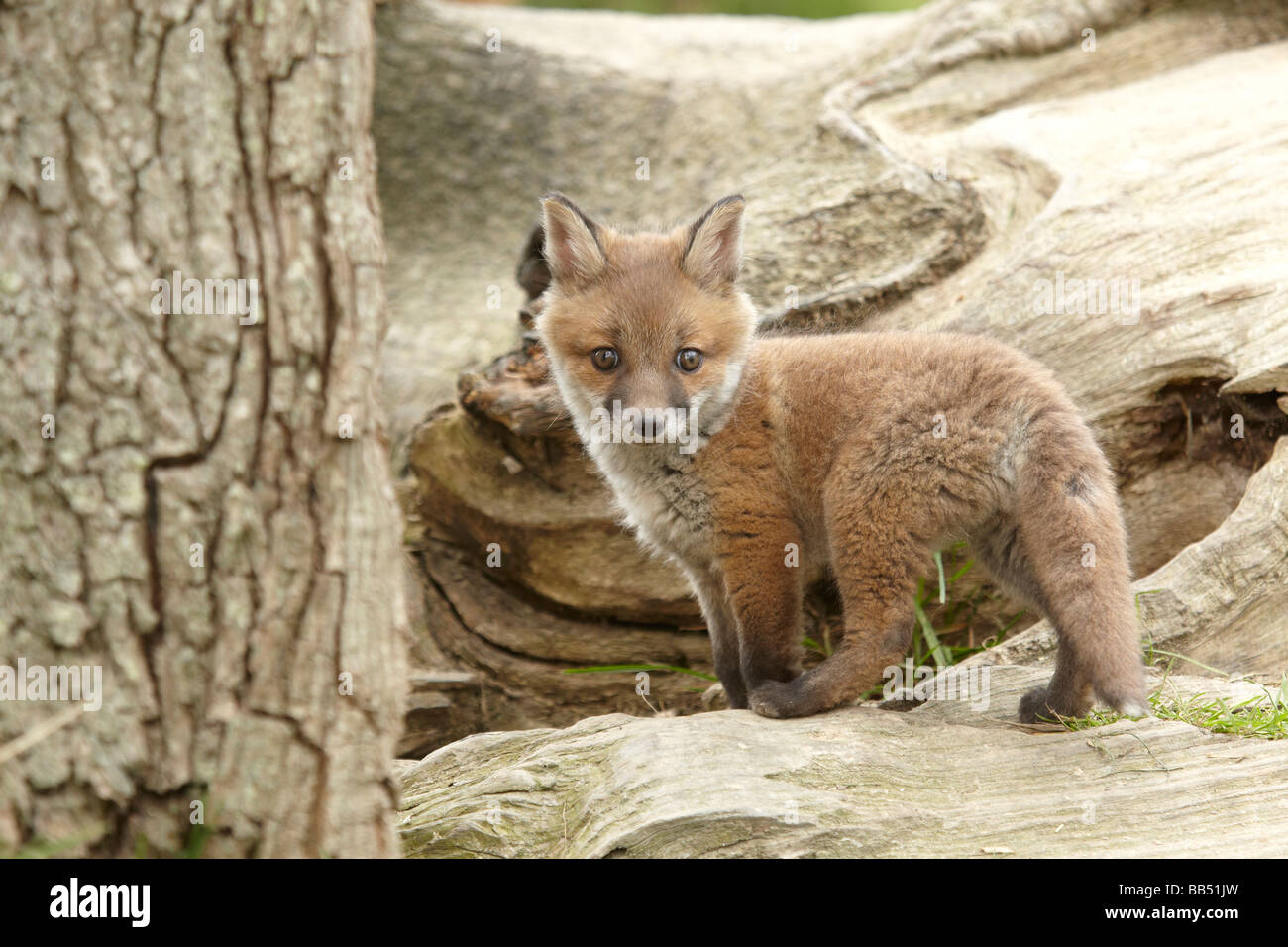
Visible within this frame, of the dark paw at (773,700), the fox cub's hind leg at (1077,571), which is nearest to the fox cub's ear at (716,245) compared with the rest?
the fox cub's hind leg at (1077,571)

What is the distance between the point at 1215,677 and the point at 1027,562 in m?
1.25

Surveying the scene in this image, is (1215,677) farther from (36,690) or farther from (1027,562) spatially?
(36,690)

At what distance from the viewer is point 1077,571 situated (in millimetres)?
4129

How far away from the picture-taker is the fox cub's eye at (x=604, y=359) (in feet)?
16.2

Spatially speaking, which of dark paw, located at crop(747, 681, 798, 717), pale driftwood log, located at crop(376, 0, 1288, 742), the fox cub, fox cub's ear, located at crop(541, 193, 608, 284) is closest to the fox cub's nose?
the fox cub

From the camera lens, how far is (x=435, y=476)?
22.7 feet

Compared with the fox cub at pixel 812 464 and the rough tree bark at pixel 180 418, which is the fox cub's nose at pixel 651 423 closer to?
the fox cub at pixel 812 464

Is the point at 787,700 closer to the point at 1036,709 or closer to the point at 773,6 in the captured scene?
the point at 1036,709

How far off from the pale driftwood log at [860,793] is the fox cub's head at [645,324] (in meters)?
1.39

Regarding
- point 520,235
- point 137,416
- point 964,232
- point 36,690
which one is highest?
point 520,235

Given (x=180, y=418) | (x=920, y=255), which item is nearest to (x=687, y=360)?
(x=920, y=255)

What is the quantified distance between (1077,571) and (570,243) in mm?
2724

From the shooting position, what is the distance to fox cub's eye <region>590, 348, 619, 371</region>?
4.94 metres
